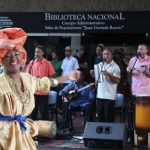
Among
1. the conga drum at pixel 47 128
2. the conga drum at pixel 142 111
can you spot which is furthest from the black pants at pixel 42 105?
the conga drum at pixel 142 111

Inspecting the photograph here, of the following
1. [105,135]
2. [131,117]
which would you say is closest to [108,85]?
[131,117]

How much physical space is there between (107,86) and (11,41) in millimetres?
5022

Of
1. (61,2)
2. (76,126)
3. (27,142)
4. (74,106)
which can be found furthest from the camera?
(61,2)

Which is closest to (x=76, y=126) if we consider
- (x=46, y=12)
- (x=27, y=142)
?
(x=46, y=12)

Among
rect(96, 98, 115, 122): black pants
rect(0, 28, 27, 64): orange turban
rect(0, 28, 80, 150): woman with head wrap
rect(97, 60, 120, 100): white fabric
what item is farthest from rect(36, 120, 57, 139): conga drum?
rect(0, 28, 27, 64): orange turban

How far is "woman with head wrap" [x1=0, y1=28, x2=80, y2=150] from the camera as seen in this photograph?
416 centimetres

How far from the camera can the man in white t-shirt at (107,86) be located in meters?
9.09

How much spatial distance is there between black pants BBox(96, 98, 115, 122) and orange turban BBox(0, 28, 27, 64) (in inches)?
195

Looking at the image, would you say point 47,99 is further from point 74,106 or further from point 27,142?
point 27,142

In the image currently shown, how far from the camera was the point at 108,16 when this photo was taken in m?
12.9

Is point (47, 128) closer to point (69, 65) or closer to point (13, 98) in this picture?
point (69, 65)

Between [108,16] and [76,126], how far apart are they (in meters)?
3.45

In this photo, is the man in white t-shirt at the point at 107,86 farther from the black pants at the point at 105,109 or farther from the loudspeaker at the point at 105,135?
the loudspeaker at the point at 105,135

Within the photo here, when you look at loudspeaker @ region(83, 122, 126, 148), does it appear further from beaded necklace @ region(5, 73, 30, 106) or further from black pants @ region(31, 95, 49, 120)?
beaded necklace @ region(5, 73, 30, 106)
